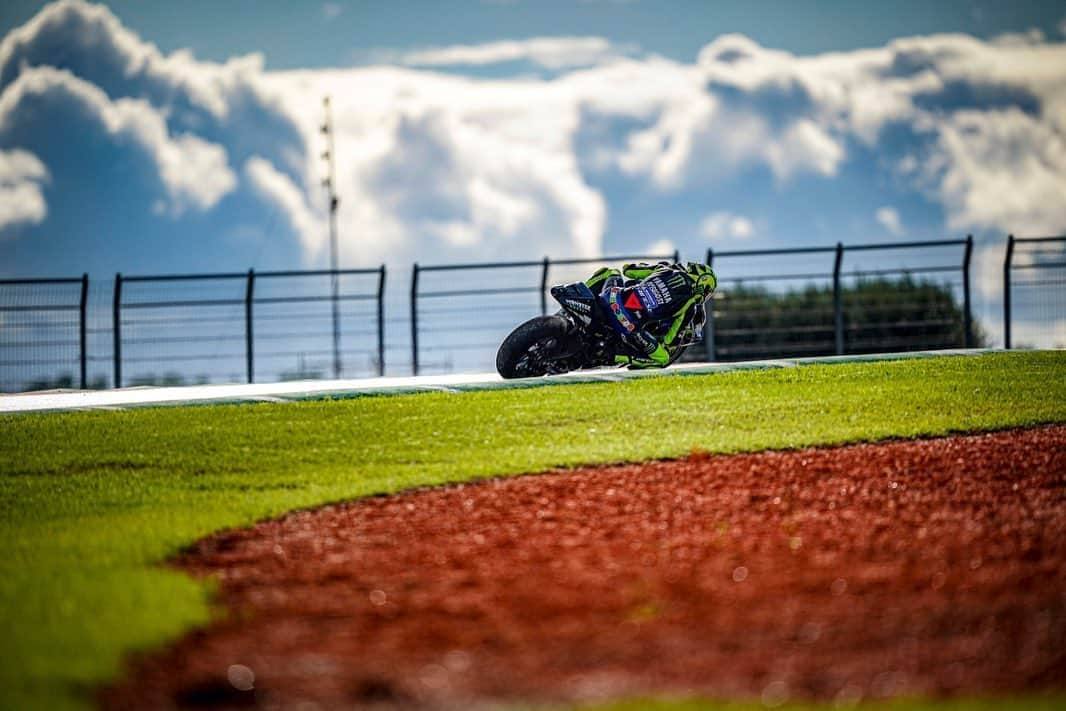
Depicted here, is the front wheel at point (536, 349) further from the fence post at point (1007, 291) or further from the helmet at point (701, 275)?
the fence post at point (1007, 291)

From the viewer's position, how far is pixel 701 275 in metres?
18.3

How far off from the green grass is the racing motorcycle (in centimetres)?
123

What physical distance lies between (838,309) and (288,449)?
1480 cm

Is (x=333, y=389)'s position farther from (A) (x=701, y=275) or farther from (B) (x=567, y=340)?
(A) (x=701, y=275)

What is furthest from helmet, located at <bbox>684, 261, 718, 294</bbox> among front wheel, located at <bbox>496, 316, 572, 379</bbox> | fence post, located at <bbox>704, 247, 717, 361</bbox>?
fence post, located at <bbox>704, 247, 717, 361</bbox>

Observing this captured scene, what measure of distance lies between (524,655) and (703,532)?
295cm

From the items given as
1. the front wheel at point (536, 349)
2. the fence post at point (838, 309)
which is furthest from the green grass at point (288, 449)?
the fence post at point (838, 309)

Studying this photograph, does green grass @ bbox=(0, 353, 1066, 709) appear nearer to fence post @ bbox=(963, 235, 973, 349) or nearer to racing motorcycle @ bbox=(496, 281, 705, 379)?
racing motorcycle @ bbox=(496, 281, 705, 379)

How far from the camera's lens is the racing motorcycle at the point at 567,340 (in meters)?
17.7

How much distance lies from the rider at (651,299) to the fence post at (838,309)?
748cm

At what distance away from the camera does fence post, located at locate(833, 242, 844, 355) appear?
25.2 meters

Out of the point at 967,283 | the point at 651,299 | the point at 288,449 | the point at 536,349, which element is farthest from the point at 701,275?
the point at 967,283

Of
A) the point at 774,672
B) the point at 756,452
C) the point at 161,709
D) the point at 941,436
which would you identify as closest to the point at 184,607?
the point at 161,709

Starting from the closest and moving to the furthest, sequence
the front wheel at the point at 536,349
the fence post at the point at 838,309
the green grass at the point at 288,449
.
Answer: the green grass at the point at 288,449, the front wheel at the point at 536,349, the fence post at the point at 838,309
